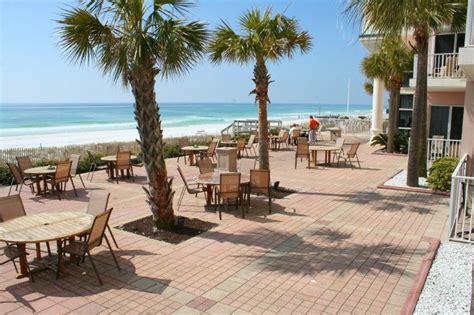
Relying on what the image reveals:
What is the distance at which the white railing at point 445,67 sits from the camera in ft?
45.5

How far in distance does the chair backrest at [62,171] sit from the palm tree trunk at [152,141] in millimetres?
3982

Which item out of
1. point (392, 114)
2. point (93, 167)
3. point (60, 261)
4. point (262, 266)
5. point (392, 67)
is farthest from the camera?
point (392, 114)

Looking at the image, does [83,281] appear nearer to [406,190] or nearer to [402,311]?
[402,311]

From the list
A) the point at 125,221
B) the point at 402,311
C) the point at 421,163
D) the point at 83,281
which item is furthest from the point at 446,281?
the point at 421,163

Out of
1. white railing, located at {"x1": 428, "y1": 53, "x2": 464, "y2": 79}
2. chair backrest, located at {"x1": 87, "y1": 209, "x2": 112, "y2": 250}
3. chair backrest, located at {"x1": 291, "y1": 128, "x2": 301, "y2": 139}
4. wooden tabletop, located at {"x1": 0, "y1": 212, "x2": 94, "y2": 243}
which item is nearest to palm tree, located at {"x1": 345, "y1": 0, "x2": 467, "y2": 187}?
white railing, located at {"x1": 428, "y1": 53, "x2": 464, "y2": 79}

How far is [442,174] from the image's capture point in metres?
10.0

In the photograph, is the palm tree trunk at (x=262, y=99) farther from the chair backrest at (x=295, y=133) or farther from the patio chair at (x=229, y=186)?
the chair backrest at (x=295, y=133)

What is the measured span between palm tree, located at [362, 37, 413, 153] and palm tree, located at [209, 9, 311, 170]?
28.6ft

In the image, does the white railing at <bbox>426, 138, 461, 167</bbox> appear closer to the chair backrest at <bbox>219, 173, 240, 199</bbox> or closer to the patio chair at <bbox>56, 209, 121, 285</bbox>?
the chair backrest at <bbox>219, 173, 240, 199</bbox>

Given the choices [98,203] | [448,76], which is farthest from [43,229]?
[448,76]

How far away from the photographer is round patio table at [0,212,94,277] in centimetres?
479

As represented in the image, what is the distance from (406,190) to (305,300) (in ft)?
23.5

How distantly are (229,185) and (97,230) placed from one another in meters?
3.31

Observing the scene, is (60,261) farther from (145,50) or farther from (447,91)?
(447,91)
